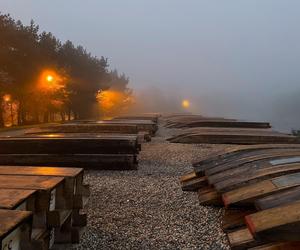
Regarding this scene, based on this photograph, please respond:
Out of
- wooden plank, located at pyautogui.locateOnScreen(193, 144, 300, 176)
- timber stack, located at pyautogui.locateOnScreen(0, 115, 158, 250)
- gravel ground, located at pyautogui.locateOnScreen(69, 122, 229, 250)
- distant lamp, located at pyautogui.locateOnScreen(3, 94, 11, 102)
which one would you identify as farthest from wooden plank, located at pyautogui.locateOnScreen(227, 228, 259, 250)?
distant lamp, located at pyautogui.locateOnScreen(3, 94, 11, 102)

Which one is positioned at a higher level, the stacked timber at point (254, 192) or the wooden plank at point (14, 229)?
the wooden plank at point (14, 229)

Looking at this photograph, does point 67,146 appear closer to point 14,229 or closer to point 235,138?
point 14,229

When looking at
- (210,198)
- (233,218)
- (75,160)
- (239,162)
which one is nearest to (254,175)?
(210,198)

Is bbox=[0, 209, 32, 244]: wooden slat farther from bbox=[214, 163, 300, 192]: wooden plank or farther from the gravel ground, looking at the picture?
bbox=[214, 163, 300, 192]: wooden plank

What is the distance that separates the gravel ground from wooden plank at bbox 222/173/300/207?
477 millimetres

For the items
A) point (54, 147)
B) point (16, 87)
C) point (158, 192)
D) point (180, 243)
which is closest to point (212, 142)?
point (54, 147)

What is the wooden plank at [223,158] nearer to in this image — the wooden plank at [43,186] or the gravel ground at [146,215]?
the gravel ground at [146,215]

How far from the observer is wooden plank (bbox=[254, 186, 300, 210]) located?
5.49m

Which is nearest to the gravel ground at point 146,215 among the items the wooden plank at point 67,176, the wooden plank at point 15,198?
the wooden plank at point 67,176

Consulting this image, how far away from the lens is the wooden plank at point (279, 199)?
5.49m

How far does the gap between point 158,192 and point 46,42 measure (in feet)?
128

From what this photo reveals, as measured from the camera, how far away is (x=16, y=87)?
35531mm

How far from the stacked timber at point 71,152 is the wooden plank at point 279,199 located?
6.19m

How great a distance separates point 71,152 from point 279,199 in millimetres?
7392
